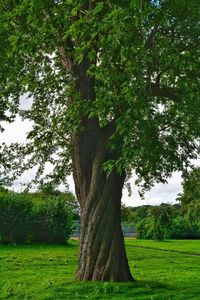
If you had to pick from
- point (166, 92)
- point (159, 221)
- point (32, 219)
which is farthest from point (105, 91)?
point (159, 221)

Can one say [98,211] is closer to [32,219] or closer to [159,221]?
[32,219]

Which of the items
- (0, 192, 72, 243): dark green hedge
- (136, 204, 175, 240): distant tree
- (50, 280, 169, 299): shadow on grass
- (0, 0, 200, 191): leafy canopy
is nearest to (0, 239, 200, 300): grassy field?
(50, 280, 169, 299): shadow on grass

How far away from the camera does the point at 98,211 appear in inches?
593

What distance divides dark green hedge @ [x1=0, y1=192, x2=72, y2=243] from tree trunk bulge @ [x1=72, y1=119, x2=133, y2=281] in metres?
18.4

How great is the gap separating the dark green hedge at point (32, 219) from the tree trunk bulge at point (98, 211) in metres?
18.4

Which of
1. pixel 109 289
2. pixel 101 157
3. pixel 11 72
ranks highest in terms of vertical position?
pixel 11 72

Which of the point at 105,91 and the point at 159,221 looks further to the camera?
the point at 159,221

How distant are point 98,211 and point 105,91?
573 centimetres

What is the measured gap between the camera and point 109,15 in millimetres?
8094

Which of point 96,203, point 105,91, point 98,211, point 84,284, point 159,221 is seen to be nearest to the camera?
point 105,91

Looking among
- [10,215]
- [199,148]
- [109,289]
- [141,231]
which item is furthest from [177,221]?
[109,289]

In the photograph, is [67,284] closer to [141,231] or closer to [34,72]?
[34,72]

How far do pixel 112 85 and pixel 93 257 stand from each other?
6587mm

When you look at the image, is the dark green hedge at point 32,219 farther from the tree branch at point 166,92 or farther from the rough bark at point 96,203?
the tree branch at point 166,92
